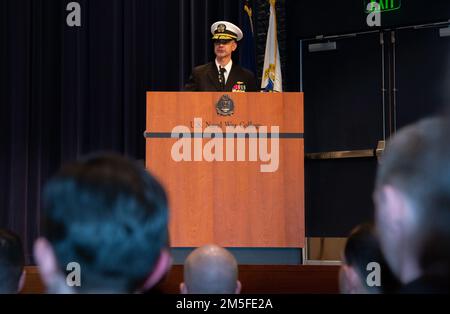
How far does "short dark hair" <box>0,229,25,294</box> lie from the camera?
186 centimetres

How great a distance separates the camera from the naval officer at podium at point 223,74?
18.9 feet

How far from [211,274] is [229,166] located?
2.13 metres

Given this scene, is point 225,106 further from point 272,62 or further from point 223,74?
point 272,62

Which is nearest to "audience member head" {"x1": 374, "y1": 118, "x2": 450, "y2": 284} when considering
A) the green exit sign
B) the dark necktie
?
the dark necktie

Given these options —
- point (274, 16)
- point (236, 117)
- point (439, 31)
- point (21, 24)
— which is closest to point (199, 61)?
point (274, 16)

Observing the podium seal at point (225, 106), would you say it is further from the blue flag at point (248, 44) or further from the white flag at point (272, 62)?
the blue flag at point (248, 44)

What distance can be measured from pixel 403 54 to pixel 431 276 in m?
6.32


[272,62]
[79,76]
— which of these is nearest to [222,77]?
[272,62]

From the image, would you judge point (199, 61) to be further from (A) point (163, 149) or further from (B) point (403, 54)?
(A) point (163, 149)

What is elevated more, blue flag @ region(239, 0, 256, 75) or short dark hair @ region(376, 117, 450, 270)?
blue flag @ region(239, 0, 256, 75)

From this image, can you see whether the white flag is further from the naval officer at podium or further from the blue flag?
the naval officer at podium

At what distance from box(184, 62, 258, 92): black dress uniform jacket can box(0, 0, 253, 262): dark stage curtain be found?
54.2 inches

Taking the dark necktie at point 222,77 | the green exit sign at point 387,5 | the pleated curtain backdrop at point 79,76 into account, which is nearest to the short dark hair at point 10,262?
the dark necktie at point 222,77

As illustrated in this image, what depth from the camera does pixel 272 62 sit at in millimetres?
6582
